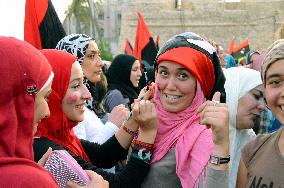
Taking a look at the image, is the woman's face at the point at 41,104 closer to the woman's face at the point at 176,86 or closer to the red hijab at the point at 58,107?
the red hijab at the point at 58,107

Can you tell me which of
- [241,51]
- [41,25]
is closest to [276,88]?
[41,25]

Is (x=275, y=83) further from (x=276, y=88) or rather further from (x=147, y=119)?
(x=147, y=119)

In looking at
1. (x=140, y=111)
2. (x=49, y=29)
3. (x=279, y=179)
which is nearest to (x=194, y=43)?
(x=140, y=111)

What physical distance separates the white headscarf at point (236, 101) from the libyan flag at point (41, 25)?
1501 mm

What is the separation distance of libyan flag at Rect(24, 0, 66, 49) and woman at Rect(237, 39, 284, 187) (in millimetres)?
2041

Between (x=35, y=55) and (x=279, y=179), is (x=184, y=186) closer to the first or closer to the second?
(x=279, y=179)

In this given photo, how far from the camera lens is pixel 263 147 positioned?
6.27 feet

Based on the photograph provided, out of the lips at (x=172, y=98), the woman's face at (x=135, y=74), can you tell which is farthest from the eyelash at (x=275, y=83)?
the woman's face at (x=135, y=74)

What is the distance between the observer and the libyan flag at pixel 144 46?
718 centimetres

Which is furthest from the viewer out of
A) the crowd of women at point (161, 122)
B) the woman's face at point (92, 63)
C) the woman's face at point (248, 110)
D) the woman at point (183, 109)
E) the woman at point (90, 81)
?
the woman's face at point (92, 63)

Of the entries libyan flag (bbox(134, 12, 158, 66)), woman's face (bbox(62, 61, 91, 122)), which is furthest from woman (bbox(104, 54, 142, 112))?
woman's face (bbox(62, 61, 91, 122))

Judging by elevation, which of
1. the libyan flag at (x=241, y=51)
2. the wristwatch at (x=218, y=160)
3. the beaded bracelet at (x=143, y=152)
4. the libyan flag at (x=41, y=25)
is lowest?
the libyan flag at (x=241, y=51)

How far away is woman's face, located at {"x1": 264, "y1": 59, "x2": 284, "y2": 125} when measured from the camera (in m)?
1.81

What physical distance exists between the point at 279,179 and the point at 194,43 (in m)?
0.78
